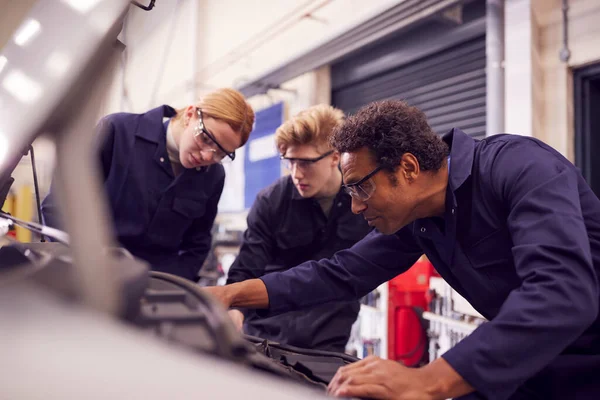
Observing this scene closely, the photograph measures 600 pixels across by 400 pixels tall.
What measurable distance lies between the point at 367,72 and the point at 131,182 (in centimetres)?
254

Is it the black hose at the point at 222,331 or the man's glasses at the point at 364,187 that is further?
the man's glasses at the point at 364,187

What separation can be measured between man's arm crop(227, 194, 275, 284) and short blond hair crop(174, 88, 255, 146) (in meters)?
0.29

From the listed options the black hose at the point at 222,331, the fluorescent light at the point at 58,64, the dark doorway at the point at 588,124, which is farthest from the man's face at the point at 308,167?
the dark doorway at the point at 588,124

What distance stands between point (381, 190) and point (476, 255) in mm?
242

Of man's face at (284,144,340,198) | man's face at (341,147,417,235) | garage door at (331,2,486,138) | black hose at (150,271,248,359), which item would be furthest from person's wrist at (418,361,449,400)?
garage door at (331,2,486,138)

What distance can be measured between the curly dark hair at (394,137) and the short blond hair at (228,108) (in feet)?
1.99

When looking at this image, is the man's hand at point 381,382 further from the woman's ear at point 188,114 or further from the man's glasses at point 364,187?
the woman's ear at point 188,114

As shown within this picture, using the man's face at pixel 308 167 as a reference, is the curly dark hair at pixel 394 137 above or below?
below

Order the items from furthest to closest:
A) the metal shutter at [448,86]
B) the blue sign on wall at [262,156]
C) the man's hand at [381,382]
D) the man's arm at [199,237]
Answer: the blue sign on wall at [262,156] < the metal shutter at [448,86] < the man's arm at [199,237] < the man's hand at [381,382]

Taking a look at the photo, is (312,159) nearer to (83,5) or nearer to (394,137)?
(394,137)

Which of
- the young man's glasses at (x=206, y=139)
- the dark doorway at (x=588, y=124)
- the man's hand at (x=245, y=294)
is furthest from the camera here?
the dark doorway at (x=588, y=124)

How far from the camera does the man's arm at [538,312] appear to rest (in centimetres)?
71

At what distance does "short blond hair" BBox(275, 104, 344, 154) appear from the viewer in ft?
5.55

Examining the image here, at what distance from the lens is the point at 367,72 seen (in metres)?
3.74
